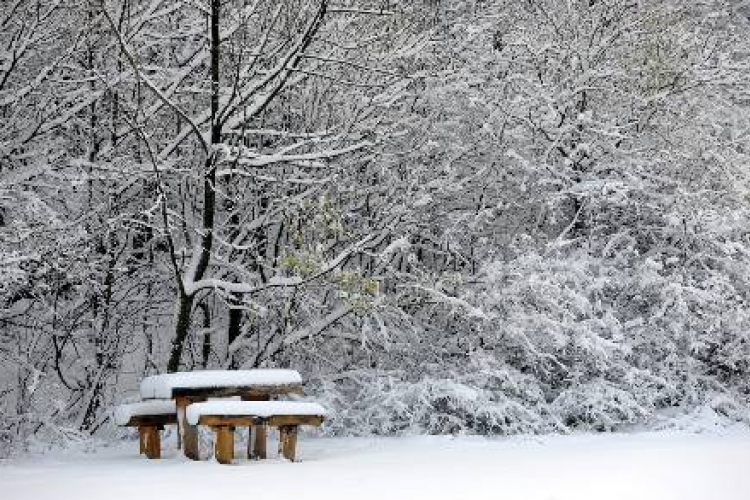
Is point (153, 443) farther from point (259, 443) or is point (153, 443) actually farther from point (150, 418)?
point (259, 443)

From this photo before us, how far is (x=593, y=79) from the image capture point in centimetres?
1319

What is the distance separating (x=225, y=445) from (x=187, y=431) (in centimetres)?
72

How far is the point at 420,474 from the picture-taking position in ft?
21.2

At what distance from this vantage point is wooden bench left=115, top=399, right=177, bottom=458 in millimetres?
8172

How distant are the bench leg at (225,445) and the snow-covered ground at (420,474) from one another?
4.7 inches

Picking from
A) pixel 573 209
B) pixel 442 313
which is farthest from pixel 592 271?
pixel 442 313

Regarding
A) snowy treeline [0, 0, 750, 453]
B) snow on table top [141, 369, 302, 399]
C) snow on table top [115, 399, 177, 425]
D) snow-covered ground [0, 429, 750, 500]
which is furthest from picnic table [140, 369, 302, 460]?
snowy treeline [0, 0, 750, 453]

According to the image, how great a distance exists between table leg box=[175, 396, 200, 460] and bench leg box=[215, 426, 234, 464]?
1.65 feet

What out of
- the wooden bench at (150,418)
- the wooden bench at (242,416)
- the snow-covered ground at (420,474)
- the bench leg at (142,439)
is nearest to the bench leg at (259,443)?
the snow-covered ground at (420,474)

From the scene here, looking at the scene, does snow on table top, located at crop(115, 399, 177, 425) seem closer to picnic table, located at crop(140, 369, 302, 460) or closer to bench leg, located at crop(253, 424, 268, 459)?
picnic table, located at crop(140, 369, 302, 460)

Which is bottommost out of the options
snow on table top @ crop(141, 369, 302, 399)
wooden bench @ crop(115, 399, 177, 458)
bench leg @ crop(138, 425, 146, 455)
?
bench leg @ crop(138, 425, 146, 455)

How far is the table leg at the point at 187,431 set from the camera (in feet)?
25.6

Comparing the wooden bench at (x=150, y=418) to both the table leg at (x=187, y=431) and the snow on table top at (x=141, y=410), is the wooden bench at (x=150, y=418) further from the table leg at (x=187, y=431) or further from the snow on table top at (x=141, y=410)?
the table leg at (x=187, y=431)

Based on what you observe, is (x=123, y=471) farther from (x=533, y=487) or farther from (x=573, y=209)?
(x=573, y=209)
